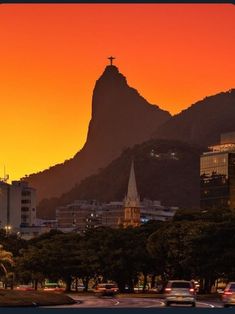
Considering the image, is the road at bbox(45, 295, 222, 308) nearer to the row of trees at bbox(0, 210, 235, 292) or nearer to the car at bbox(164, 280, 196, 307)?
the car at bbox(164, 280, 196, 307)

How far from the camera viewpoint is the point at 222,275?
102 m

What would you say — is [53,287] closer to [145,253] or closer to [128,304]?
[145,253]

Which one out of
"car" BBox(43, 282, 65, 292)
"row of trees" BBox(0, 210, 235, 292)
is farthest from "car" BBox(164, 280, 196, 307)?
"car" BBox(43, 282, 65, 292)

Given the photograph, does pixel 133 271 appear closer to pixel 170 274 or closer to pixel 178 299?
pixel 170 274

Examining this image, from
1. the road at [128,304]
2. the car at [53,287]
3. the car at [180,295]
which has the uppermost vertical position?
Result: the car at [180,295]

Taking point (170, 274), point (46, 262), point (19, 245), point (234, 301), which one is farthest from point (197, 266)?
point (19, 245)

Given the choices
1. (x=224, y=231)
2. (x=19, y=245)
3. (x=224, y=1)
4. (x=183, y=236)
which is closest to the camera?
(x=224, y=1)

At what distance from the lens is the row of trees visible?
98.8 meters

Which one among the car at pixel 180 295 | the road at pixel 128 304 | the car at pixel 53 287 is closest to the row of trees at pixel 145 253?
the car at pixel 53 287

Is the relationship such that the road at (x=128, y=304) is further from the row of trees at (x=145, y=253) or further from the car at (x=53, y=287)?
the car at (x=53, y=287)

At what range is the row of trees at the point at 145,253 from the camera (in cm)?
9881

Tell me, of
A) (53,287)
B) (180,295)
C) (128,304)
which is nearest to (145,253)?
(128,304)

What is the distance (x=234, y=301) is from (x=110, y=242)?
53311 millimetres

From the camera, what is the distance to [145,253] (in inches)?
4540
